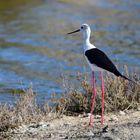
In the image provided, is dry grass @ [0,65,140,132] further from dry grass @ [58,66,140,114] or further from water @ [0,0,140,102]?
water @ [0,0,140,102]

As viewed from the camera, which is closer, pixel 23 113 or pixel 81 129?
pixel 81 129

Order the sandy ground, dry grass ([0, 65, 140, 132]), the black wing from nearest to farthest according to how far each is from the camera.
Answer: the sandy ground, the black wing, dry grass ([0, 65, 140, 132])

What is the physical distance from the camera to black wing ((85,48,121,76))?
8.20 m

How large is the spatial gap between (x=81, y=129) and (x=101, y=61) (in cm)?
96

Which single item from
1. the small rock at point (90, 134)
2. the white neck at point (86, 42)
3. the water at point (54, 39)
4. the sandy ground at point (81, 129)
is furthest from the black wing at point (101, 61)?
the water at point (54, 39)

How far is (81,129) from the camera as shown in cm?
820

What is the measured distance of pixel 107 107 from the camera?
933 cm

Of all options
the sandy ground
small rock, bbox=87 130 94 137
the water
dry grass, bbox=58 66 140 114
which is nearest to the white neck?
dry grass, bbox=58 66 140 114

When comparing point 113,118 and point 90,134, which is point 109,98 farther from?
point 90,134

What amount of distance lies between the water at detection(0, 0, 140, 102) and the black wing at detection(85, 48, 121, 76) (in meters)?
1.51

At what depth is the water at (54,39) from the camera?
13281mm

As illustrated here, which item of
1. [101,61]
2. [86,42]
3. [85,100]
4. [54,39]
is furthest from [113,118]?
[54,39]

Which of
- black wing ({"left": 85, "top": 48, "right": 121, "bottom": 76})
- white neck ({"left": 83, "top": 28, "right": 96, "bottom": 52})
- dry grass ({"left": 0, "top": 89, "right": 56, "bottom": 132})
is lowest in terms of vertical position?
dry grass ({"left": 0, "top": 89, "right": 56, "bottom": 132})

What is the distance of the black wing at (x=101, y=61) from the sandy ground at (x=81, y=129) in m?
0.75
